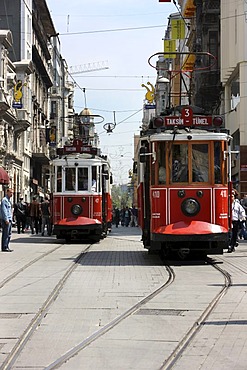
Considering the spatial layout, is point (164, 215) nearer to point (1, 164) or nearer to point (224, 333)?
point (224, 333)

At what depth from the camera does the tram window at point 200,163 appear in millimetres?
17094

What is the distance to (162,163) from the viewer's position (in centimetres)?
1712

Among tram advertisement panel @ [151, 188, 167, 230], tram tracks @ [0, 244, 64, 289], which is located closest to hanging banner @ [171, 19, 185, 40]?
tram tracks @ [0, 244, 64, 289]

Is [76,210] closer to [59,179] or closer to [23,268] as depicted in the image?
[59,179]

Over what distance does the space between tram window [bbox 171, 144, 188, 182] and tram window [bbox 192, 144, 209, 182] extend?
0.18m

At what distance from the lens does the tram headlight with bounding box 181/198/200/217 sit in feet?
55.7

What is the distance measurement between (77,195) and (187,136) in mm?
9096

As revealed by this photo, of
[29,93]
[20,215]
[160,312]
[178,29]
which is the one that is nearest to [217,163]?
[160,312]

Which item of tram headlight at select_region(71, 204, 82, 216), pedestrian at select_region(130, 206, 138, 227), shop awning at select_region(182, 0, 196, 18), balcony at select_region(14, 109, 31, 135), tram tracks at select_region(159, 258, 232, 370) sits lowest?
tram tracks at select_region(159, 258, 232, 370)

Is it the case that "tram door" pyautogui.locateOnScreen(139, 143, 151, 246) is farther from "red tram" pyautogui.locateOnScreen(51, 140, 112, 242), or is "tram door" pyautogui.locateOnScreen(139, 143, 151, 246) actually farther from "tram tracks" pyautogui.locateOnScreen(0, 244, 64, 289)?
"red tram" pyautogui.locateOnScreen(51, 140, 112, 242)

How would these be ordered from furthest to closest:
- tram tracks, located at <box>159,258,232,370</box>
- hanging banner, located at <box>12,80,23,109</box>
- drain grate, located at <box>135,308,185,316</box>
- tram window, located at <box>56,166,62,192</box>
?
hanging banner, located at <box>12,80,23,109</box> < tram window, located at <box>56,166,62,192</box> < drain grate, located at <box>135,308,185,316</box> < tram tracks, located at <box>159,258,232,370</box>

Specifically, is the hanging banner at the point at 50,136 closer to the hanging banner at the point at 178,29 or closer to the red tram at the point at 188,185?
the hanging banner at the point at 178,29

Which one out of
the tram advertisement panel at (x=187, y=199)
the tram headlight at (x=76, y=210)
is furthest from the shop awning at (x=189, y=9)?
the tram advertisement panel at (x=187, y=199)

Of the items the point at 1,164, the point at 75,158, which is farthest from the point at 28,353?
the point at 1,164
